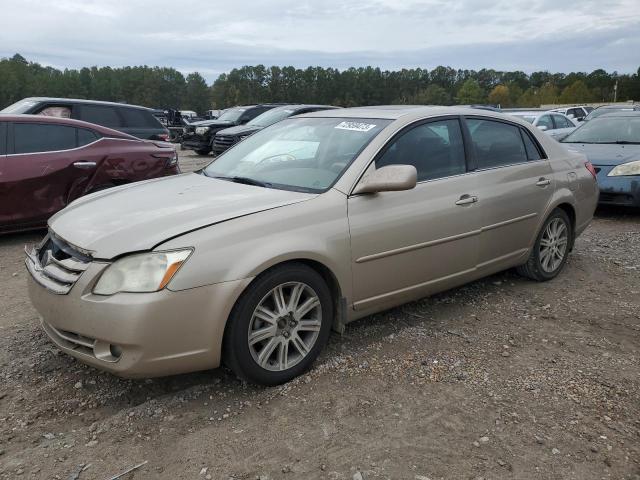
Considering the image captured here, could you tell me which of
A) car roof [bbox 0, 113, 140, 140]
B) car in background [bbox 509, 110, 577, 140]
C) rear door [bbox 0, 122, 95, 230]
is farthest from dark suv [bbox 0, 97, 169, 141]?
car in background [bbox 509, 110, 577, 140]

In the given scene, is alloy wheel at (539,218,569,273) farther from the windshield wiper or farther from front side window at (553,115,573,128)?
front side window at (553,115,573,128)

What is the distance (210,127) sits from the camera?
18109mm

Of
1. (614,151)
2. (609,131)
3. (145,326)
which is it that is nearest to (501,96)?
(609,131)

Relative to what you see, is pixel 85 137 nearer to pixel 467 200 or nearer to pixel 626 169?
pixel 467 200

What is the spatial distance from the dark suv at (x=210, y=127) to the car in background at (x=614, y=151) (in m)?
11.0

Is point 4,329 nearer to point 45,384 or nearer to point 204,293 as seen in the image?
point 45,384

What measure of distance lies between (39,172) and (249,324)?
4.59m

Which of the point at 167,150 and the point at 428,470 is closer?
the point at 428,470

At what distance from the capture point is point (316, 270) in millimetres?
3303

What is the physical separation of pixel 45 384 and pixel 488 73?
129830 mm

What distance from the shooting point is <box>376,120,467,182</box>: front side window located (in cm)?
378

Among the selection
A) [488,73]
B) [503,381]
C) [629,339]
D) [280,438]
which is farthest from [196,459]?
[488,73]

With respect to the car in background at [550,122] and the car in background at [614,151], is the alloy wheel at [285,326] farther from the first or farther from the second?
the car in background at [550,122]

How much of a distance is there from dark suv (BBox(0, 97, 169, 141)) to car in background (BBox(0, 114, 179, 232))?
2336mm
